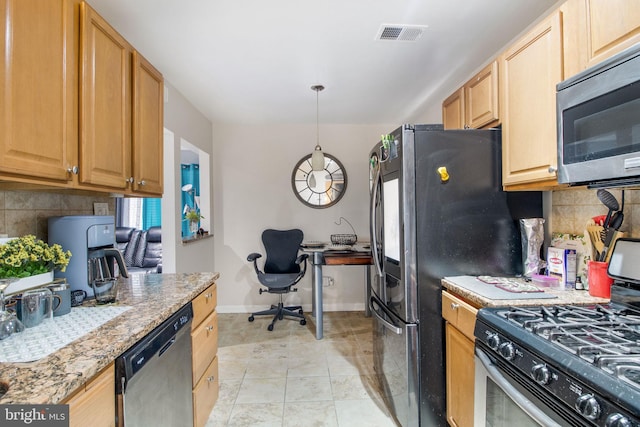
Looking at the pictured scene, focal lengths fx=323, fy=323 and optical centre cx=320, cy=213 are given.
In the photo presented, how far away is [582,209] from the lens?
5.62 feet

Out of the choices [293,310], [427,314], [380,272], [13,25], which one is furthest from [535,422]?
[293,310]

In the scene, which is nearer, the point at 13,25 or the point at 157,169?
the point at 13,25

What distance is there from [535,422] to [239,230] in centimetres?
361

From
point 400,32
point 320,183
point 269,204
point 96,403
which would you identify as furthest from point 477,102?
point 269,204

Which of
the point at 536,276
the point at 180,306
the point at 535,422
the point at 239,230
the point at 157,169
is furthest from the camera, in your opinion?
the point at 239,230

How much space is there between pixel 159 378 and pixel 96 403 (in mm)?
369

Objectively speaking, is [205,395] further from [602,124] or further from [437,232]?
[602,124]

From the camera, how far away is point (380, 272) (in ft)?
7.17

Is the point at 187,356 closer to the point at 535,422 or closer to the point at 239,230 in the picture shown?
the point at 535,422

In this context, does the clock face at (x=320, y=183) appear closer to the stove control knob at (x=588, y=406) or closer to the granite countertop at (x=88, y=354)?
the granite countertop at (x=88, y=354)

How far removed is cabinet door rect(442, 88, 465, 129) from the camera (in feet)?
7.24

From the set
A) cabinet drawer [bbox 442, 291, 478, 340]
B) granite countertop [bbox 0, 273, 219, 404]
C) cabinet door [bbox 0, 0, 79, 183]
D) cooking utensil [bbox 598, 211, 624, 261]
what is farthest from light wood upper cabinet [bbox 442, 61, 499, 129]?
cabinet door [bbox 0, 0, 79, 183]

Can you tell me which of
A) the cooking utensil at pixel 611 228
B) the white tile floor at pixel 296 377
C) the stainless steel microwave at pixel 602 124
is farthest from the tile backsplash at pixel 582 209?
the white tile floor at pixel 296 377

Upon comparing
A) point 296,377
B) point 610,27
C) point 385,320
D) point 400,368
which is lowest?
point 296,377
